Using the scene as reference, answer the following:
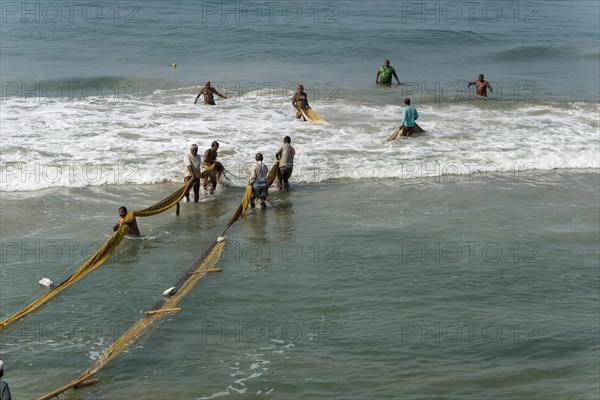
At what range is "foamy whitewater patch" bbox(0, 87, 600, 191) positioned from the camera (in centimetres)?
1792

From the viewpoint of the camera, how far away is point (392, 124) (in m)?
22.3

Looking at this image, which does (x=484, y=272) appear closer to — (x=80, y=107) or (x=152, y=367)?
(x=152, y=367)

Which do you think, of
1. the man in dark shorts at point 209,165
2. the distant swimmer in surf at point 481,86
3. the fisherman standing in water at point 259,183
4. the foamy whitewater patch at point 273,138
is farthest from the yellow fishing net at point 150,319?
the distant swimmer in surf at point 481,86

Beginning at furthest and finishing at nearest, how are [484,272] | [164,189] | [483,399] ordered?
[164,189]
[484,272]
[483,399]

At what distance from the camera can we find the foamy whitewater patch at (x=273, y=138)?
17.9 metres

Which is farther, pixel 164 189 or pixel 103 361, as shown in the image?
pixel 164 189

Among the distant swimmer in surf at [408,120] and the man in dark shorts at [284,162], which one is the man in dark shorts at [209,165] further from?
the distant swimmer in surf at [408,120]

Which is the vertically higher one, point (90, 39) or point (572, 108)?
point (90, 39)

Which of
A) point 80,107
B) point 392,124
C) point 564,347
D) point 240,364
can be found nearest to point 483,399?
point 564,347

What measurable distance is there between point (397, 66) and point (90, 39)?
44.7ft

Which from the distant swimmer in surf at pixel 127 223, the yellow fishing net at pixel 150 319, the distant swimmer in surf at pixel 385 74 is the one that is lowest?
the yellow fishing net at pixel 150 319

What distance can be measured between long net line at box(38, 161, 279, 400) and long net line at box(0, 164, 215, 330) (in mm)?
1135

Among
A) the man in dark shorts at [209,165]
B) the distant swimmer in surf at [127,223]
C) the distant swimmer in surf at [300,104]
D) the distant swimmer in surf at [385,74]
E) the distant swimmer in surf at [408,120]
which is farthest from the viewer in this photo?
the distant swimmer in surf at [385,74]

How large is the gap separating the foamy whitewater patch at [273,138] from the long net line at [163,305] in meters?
3.91
